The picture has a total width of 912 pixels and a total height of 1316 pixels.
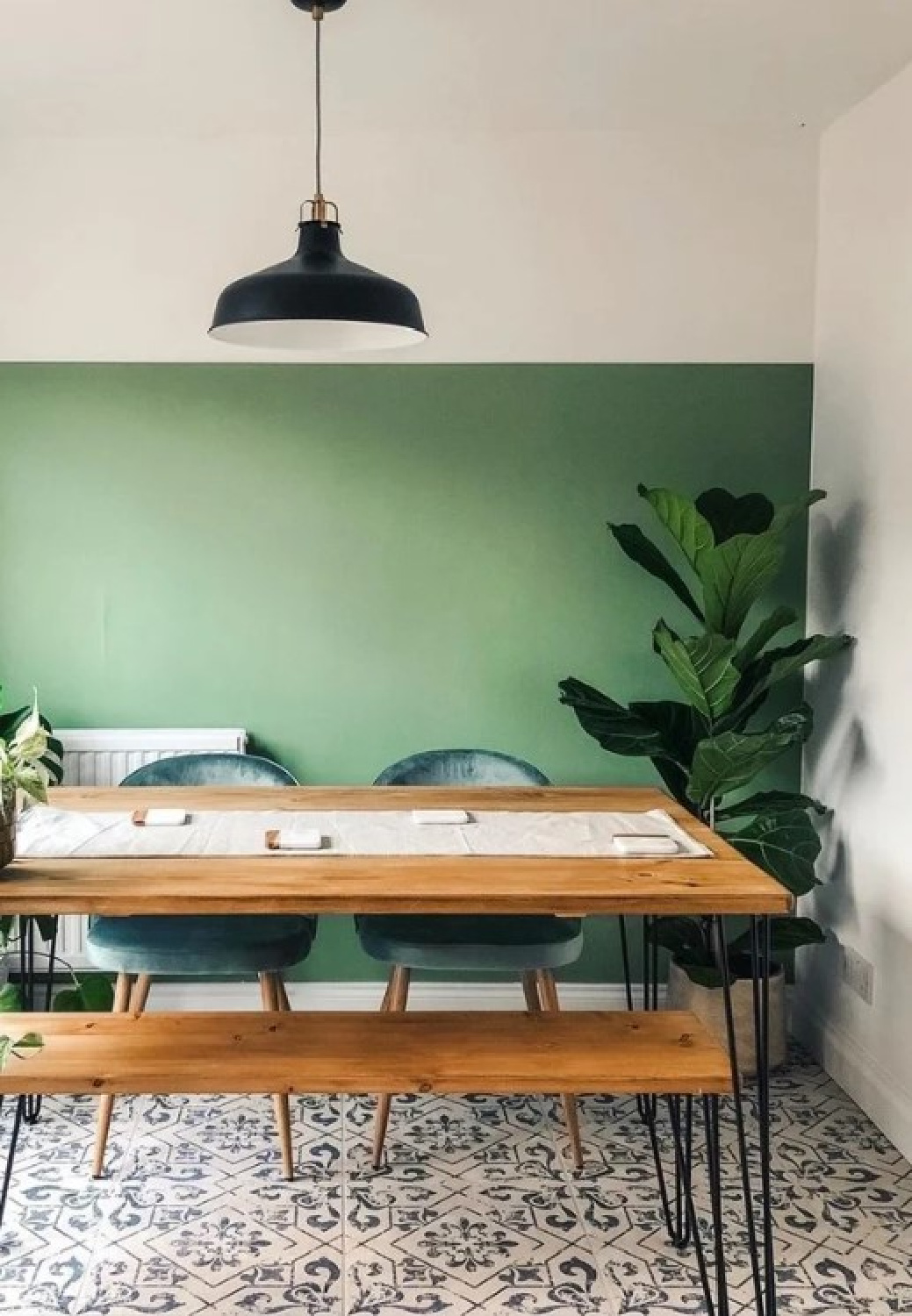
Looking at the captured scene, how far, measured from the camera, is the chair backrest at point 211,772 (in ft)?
10.7

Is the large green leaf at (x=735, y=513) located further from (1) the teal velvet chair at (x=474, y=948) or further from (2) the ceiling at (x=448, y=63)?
(1) the teal velvet chair at (x=474, y=948)

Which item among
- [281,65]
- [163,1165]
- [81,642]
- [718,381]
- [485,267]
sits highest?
[281,65]

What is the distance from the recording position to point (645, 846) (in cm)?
250

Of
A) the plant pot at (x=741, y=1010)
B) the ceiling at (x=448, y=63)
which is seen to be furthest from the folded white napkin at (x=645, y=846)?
the ceiling at (x=448, y=63)

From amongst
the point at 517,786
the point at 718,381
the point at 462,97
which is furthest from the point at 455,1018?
the point at 462,97

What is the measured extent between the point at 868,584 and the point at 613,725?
30.4 inches

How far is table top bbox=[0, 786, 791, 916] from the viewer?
2168mm

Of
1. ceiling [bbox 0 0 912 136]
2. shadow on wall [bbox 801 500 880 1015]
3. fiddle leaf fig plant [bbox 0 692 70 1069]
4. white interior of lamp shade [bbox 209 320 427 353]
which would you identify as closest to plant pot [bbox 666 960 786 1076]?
shadow on wall [bbox 801 500 880 1015]

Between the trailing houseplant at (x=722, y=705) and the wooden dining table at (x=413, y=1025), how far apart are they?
605mm

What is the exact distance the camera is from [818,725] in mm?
3689

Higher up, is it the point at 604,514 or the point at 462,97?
the point at 462,97

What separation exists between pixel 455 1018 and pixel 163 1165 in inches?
34.5

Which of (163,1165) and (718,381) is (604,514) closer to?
(718,381)

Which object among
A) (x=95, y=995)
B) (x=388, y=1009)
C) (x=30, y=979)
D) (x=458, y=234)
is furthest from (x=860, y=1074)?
(x=458, y=234)
